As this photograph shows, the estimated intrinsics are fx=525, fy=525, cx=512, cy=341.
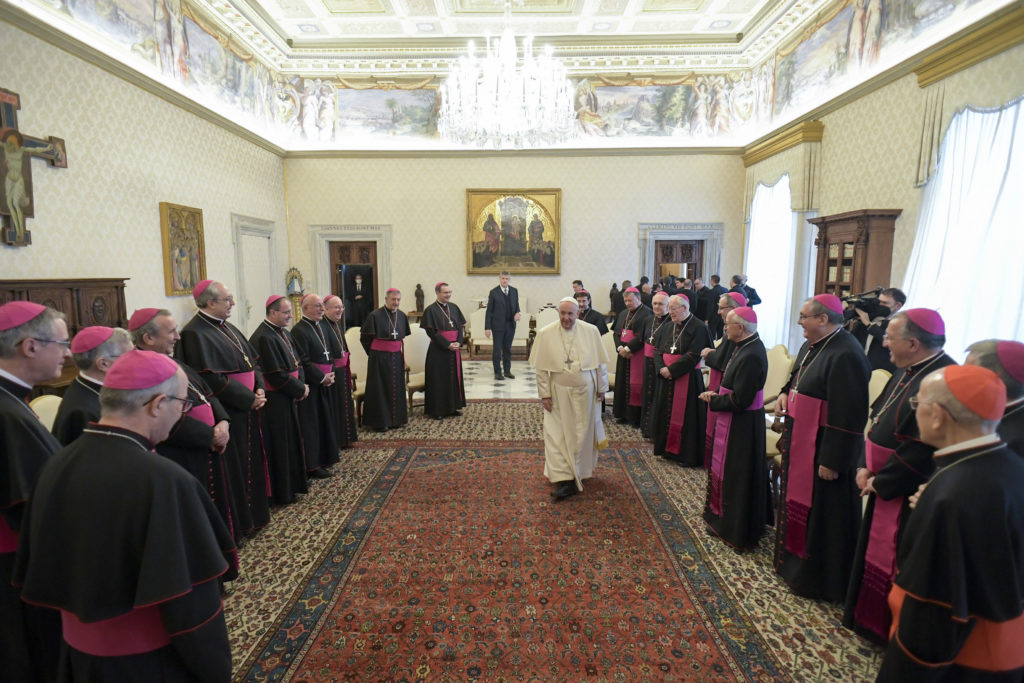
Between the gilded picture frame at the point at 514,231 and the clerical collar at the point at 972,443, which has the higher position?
the gilded picture frame at the point at 514,231

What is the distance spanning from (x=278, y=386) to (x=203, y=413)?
143 cm

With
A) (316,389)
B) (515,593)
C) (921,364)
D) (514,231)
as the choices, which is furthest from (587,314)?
(921,364)

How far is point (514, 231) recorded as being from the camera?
13297 mm

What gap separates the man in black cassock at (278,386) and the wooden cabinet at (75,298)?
2075mm

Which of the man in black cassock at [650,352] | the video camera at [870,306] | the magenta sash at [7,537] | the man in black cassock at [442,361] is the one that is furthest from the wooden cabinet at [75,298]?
the video camera at [870,306]

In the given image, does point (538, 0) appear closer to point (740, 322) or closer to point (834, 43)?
point (834, 43)

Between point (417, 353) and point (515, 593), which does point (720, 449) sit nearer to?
point (515, 593)

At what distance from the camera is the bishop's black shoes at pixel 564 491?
16.4 ft

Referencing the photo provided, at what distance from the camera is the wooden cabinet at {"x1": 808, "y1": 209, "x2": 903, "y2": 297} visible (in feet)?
24.1

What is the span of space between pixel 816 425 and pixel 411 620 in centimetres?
292

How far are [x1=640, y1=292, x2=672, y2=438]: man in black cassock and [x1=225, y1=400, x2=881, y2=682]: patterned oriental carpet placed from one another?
151 centimetres

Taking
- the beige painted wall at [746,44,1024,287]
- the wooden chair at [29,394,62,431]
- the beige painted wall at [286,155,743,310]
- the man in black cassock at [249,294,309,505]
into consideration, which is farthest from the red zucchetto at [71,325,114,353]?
the beige painted wall at [286,155,743,310]

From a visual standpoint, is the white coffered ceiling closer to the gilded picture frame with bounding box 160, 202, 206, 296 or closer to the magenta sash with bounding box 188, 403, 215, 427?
the gilded picture frame with bounding box 160, 202, 206, 296

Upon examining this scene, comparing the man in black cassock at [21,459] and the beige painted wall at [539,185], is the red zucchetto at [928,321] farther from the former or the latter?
the beige painted wall at [539,185]
